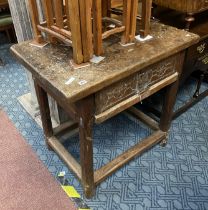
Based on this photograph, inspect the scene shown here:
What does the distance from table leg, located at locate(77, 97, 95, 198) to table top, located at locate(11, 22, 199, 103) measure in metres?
0.08

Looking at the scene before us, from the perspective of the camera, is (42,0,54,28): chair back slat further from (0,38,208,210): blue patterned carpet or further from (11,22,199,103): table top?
(0,38,208,210): blue patterned carpet

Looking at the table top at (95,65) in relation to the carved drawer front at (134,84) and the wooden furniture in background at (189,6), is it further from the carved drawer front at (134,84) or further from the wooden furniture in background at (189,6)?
the wooden furniture in background at (189,6)

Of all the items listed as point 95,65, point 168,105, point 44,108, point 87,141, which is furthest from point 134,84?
point 44,108

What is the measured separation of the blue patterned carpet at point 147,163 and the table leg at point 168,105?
159 mm

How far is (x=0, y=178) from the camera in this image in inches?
55.6

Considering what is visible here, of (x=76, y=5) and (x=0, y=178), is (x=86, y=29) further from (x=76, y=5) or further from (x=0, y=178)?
(x=0, y=178)

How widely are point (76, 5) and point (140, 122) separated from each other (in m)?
1.10

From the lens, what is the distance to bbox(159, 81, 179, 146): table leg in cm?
135

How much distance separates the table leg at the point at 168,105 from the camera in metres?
1.35

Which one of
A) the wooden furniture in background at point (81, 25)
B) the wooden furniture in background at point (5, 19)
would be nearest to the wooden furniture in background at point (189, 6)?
the wooden furniture in background at point (81, 25)

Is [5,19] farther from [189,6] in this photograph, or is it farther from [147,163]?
[147,163]

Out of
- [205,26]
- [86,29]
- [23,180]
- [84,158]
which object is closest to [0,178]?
[23,180]

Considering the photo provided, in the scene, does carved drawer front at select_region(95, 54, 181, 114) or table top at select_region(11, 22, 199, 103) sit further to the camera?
carved drawer front at select_region(95, 54, 181, 114)

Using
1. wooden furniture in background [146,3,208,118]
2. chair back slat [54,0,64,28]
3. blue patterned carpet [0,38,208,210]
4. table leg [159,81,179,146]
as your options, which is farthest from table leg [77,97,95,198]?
wooden furniture in background [146,3,208,118]
